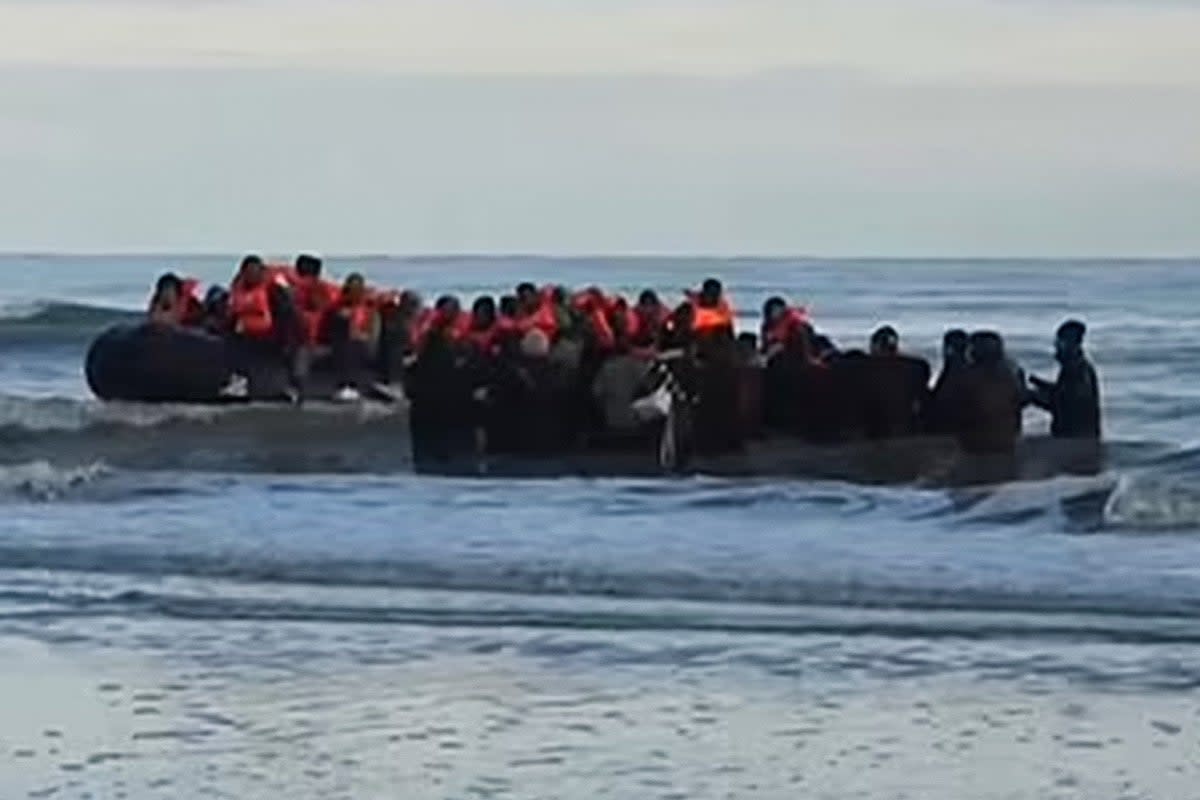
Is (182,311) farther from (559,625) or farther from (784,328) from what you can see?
(559,625)

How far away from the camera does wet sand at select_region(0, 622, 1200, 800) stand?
424 inches

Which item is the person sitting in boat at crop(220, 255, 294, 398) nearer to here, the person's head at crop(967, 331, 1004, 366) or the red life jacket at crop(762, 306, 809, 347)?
the red life jacket at crop(762, 306, 809, 347)

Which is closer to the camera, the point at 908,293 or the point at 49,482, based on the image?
the point at 49,482

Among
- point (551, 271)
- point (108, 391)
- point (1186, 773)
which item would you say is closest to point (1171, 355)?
point (108, 391)

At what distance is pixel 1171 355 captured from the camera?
45188mm

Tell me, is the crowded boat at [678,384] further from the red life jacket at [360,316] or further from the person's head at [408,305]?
the red life jacket at [360,316]

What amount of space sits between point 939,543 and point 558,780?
9661 mm

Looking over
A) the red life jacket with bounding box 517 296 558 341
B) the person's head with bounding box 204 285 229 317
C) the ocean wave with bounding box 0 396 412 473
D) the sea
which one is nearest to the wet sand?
the sea

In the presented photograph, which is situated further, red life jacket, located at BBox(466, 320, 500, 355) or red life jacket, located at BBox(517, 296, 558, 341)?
red life jacket, located at BBox(517, 296, 558, 341)

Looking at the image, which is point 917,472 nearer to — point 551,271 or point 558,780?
point 558,780

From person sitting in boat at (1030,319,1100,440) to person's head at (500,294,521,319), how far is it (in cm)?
368

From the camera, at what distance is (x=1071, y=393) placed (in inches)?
916

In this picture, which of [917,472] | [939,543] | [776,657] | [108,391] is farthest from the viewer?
[108,391]

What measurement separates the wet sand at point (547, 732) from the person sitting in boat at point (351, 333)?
12.1 m
